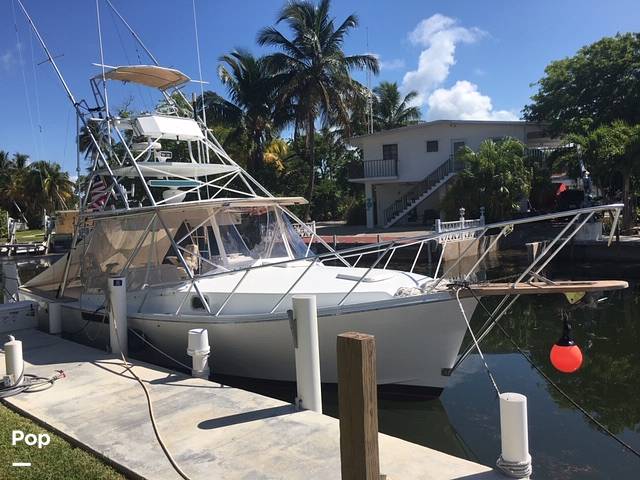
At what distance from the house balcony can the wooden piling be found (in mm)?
26399

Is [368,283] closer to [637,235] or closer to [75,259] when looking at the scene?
[75,259]

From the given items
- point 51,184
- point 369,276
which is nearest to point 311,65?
point 369,276

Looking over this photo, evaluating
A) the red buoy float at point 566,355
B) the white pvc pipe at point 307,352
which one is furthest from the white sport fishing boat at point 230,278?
the white pvc pipe at point 307,352

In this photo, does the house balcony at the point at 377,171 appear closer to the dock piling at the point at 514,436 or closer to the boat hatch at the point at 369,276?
the boat hatch at the point at 369,276

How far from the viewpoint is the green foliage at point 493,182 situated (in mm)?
22719

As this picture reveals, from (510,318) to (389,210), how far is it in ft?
55.6

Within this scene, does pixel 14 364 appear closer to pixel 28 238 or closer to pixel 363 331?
pixel 363 331

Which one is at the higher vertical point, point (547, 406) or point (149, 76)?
point (149, 76)

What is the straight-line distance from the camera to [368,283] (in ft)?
23.8

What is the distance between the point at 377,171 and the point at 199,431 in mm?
25652

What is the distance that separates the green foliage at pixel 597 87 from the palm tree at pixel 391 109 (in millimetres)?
12521

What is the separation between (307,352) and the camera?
5.55 m

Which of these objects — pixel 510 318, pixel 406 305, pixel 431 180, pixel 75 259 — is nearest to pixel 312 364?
pixel 406 305

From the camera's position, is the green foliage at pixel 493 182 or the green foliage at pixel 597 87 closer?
the green foliage at pixel 493 182
